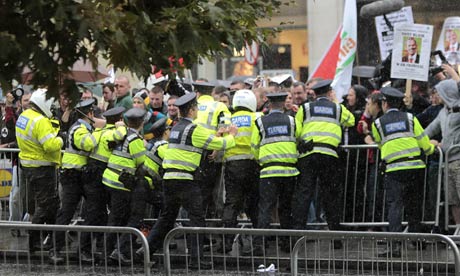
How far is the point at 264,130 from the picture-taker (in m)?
12.4

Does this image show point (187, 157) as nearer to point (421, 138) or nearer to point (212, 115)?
point (212, 115)

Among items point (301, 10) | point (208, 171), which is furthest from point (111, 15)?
point (301, 10)

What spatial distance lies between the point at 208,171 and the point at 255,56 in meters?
12.1

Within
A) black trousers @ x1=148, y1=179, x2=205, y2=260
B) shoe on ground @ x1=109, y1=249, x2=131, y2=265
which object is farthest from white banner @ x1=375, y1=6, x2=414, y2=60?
shoe on ground @ x1=109, y1=249, x2=131, y2=265

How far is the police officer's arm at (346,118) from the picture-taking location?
41.1ft

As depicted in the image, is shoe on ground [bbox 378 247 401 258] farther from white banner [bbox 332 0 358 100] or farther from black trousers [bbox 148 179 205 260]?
white banner [bbox 332 0 358 100]

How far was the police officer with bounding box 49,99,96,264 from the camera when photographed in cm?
1267

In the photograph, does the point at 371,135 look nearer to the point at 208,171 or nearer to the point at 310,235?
the point at 208,171

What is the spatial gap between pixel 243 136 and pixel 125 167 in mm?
1424

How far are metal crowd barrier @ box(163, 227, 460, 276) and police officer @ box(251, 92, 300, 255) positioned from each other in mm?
1437

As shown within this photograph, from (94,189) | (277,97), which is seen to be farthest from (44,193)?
(277,97)

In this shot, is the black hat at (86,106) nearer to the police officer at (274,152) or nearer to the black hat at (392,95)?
the police officer at (274,152)

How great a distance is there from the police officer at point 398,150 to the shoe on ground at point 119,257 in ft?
9.80

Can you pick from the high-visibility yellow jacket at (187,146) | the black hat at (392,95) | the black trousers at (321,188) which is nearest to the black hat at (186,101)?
the high-visibility yellow jacket at (187,146)
